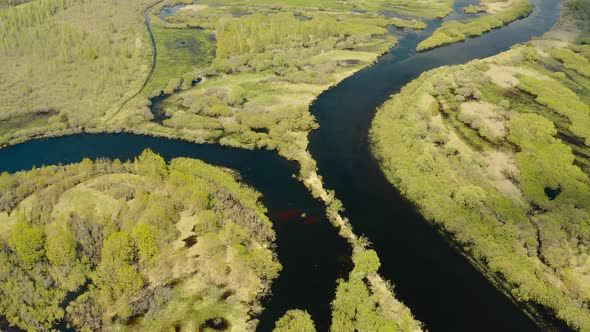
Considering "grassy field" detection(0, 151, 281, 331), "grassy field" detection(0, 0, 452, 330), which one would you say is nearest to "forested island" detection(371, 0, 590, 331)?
"grassy field" detection(0, 0, 452, 330)

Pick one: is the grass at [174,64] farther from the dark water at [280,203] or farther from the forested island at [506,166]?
the forested island at [506,166]

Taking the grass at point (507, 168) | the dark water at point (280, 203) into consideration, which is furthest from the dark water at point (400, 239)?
the dark water at point (280, 203)

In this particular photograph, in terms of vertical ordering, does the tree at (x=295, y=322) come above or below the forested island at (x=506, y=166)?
below

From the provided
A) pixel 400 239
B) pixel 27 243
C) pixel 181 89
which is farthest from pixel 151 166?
pixel 181 89

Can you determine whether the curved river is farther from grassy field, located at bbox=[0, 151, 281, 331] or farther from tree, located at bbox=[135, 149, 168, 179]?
tree, located at bbox=[135, 149, 168, 179]

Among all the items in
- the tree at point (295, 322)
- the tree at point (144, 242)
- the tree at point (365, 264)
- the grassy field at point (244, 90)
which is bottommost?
the tree at point (295, 322)

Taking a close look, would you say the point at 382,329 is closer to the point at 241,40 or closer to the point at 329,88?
the point at 329,88

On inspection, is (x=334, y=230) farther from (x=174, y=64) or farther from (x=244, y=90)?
(x=174, y=64)
